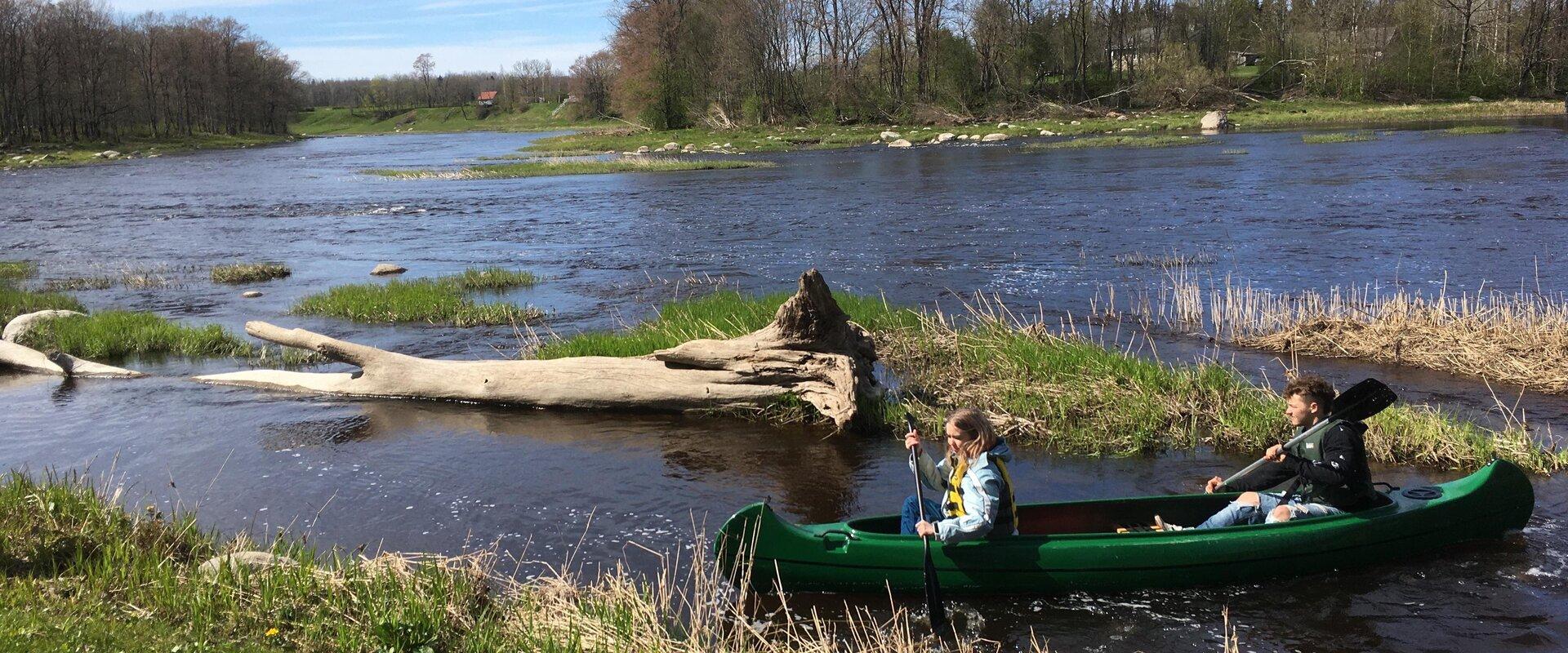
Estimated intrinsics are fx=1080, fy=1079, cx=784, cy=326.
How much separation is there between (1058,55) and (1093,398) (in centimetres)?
7289

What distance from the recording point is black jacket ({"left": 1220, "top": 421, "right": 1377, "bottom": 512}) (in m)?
7.11

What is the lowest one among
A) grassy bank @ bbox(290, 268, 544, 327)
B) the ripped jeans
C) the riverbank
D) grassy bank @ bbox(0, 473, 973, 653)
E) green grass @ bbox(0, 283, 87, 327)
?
the ripped jeans

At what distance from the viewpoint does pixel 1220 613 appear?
6.79 meters

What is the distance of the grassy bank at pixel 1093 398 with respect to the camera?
918cm

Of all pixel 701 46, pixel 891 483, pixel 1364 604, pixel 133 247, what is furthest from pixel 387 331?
pixel 701 46

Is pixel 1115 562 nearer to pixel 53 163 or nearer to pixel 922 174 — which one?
pixel 922 174

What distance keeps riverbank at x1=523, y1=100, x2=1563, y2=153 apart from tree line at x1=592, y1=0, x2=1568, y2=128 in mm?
3699

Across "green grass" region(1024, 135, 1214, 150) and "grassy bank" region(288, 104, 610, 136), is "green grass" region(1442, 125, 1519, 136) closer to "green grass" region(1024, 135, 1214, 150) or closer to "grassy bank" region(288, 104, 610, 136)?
"green grass" region(1024, 135, 1214, 150)

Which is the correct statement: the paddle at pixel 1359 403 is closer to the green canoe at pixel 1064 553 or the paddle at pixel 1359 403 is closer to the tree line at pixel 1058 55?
the green canoe at pixel 1064 553

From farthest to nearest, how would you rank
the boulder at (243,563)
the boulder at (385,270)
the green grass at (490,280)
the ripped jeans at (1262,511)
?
the boulder at (385,270), the green grass at (490,280), the ripped jeans at (1262,511), the boulder at (243,563)

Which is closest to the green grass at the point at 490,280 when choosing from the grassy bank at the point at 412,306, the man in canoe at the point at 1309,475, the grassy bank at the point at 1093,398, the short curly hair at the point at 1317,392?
the grassy bank at the point at 412,306

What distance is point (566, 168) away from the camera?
2009 inches

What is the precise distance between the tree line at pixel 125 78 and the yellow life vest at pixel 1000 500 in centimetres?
9926

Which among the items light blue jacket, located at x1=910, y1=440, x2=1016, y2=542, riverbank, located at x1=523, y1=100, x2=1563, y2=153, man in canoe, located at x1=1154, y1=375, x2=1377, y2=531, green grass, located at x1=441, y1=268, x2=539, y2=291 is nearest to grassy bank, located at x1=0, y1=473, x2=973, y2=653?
light blue jacket, located at x1=910, y1=440, x2=1016, y2=542
